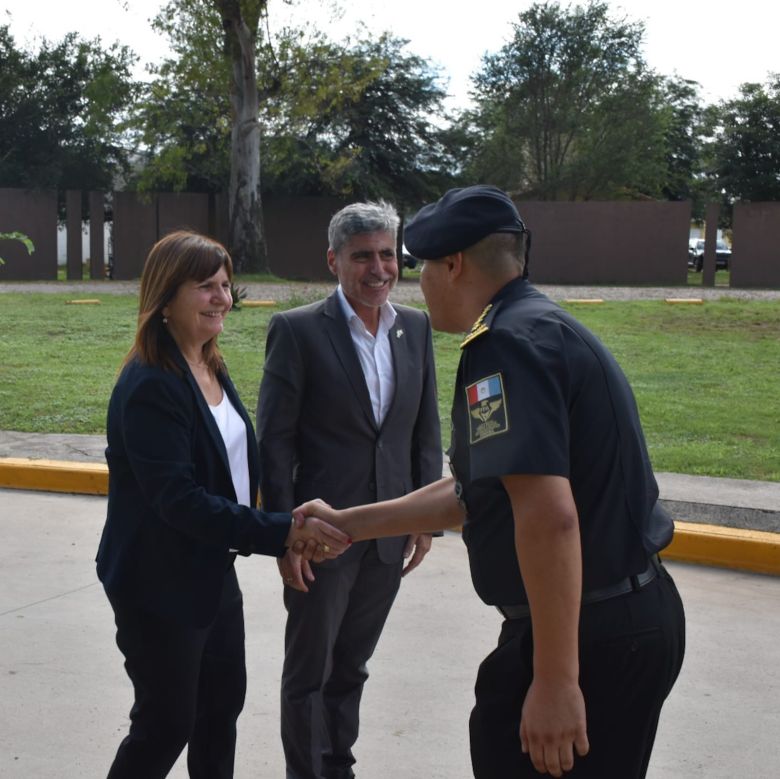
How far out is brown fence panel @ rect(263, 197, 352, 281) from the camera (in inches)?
1287

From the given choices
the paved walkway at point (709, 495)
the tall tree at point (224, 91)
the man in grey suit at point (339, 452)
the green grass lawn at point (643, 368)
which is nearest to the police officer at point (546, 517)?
the man in grey suit at point (339, 452)

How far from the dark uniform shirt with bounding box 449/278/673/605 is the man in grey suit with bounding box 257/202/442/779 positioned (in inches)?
52.7

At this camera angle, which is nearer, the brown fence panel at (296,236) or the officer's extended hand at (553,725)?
the officer's extended hand at (553,725)

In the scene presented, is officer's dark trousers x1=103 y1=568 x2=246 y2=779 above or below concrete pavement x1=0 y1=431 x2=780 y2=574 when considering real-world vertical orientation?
above

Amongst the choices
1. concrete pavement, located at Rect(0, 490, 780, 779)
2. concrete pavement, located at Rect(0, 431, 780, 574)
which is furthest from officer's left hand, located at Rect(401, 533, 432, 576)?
concrete pavement, located at Rect(0, 431, 780, 574)

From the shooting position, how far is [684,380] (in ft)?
39.1

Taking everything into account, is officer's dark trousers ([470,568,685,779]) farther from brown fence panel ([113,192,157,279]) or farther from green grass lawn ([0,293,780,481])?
brown fence panel ([113,192,157,279])

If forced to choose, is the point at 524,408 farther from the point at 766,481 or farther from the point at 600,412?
the point at 766,481

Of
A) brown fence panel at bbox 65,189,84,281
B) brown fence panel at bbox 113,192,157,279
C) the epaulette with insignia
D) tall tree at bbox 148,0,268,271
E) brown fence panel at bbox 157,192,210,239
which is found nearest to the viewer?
the epaulette with insignia

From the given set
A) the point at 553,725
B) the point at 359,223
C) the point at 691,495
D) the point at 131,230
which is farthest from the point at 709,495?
the point at 131,230

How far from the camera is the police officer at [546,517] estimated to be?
2.17 m

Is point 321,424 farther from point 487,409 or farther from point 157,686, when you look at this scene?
point 487,409

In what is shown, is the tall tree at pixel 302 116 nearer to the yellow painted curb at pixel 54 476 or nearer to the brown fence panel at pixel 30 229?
the brown fence panel at pixel 30 229

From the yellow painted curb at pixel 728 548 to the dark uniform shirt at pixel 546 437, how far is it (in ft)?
13.6
